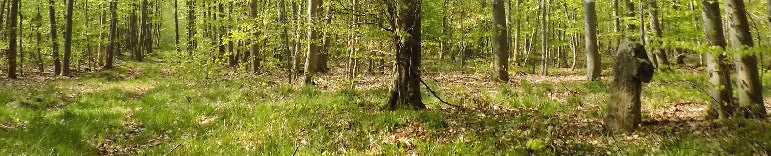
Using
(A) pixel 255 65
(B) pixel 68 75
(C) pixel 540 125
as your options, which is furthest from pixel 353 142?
(B) pixel 68 75

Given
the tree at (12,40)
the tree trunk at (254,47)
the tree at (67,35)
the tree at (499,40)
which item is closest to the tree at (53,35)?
the tree at (67,35)

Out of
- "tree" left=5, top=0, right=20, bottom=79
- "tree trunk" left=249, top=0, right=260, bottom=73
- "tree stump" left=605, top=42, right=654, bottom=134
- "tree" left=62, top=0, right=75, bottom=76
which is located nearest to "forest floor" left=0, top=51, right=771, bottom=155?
"tree stump" left=605, top=42, right=654, bottom=134

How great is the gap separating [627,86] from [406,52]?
12.1 ft

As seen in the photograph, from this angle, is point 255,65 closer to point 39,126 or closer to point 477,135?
point 39,126

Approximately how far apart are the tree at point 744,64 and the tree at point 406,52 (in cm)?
483

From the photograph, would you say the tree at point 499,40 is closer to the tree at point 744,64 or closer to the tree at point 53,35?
the tree at point 744,64

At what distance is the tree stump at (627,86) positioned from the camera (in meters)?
7.23

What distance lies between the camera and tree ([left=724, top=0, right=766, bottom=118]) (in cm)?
712

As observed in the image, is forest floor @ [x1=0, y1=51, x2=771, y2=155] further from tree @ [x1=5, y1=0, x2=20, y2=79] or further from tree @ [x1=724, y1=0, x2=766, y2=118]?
tree @ [x1=5, y1=0, x2=20, y2=79]

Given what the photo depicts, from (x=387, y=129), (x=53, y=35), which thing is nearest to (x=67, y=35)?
(x=53, y=35)

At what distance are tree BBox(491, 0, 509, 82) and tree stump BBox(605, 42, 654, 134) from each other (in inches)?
357

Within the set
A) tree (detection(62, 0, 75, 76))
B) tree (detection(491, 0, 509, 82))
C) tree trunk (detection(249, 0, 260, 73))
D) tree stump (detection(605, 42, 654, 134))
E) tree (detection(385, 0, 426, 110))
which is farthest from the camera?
tree trunk (detection(249, 0, 260, 73))

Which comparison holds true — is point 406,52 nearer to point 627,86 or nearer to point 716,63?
point 627,86

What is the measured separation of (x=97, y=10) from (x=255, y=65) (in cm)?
1486
